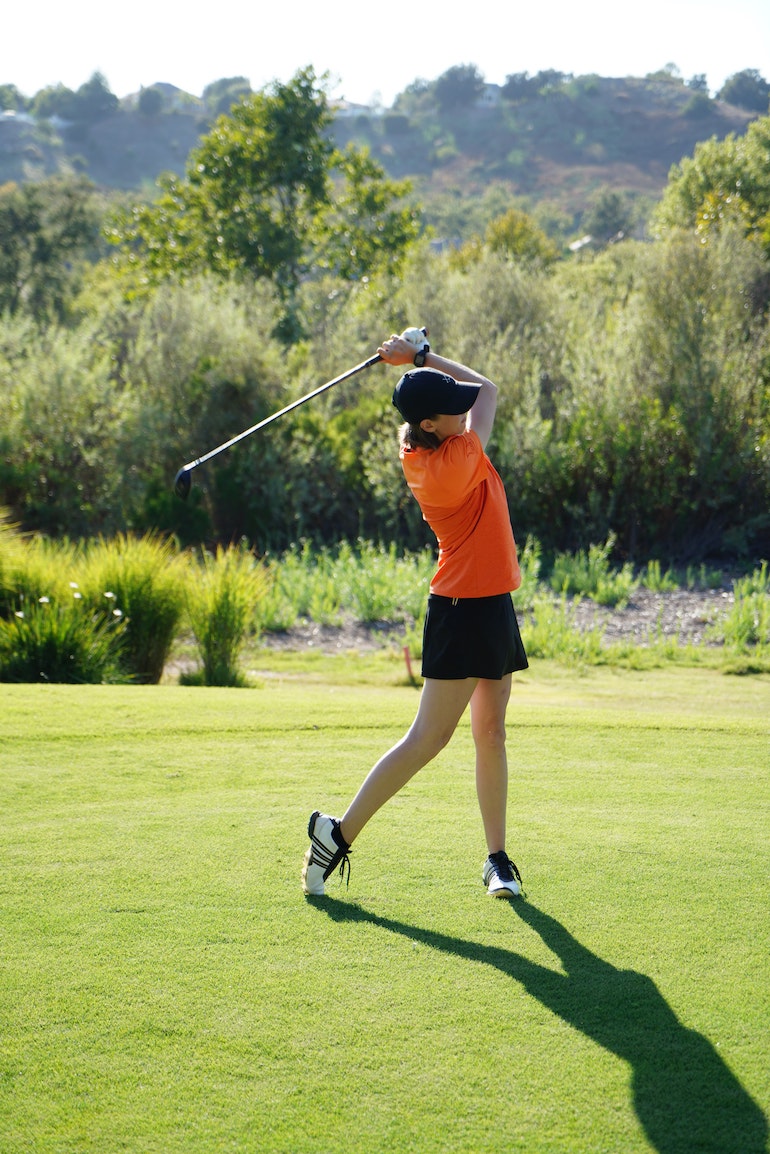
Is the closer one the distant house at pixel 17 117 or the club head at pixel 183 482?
the club head at pixel 183 482

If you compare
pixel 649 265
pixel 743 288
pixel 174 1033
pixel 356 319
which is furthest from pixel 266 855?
pixel 356 319

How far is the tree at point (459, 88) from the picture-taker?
16338 centimetres

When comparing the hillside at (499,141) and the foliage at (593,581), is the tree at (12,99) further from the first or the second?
the foliage at (593,581)

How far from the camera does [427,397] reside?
333cm

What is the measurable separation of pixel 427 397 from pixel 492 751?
1228mm

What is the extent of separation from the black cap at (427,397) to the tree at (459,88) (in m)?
175

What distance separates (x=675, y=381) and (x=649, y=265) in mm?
2466

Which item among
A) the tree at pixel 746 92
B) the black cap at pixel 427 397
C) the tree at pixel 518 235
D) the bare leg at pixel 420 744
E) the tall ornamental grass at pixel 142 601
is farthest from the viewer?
the tree at pixel 746 92

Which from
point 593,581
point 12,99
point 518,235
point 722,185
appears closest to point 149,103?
point 12,99

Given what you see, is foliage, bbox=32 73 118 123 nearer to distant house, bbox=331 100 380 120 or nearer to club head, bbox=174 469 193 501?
distant house, bbox=331 100 380 120

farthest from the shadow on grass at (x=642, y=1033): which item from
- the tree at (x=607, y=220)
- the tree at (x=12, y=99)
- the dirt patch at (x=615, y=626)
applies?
the tree at (x=12, y=99)

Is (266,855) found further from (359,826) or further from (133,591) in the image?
(133,591)

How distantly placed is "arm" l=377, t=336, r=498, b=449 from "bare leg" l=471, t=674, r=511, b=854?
859 millimetres

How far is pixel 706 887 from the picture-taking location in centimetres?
359
